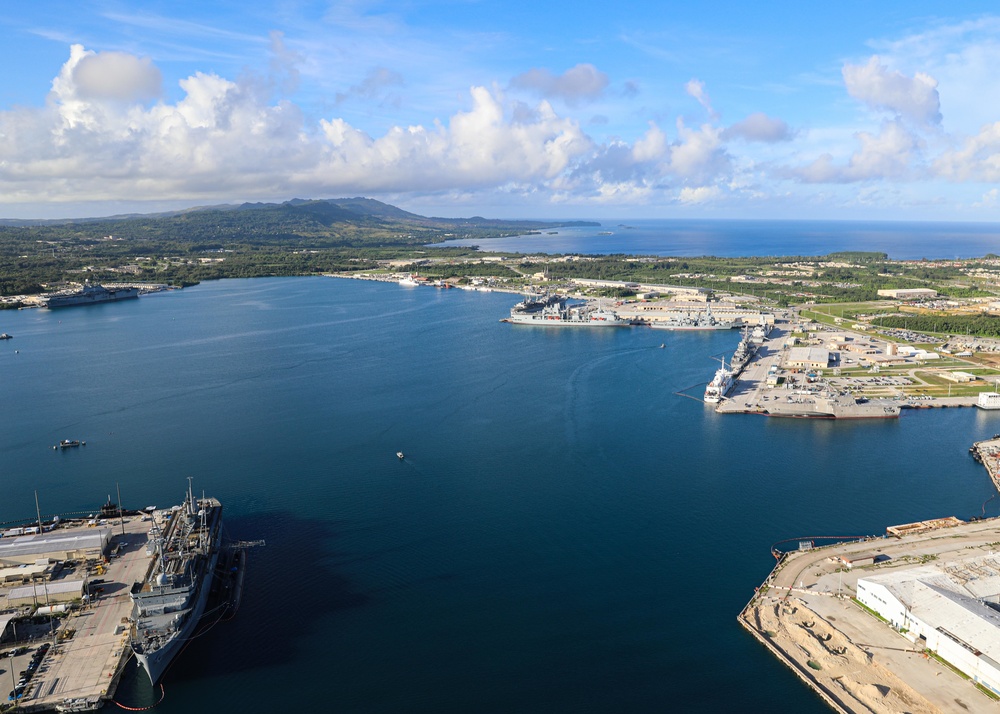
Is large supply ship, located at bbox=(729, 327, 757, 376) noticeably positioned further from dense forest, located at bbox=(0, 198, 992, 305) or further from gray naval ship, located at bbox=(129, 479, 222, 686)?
gray naval ship, located at bbox=(129, 479, 222, 686)

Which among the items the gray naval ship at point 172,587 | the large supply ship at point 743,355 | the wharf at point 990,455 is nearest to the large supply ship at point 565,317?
the large supply ship at point 743,355

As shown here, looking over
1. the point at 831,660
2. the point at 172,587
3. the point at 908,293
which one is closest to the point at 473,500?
the point at 172,587

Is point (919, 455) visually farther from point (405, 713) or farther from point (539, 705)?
point (405, 713)

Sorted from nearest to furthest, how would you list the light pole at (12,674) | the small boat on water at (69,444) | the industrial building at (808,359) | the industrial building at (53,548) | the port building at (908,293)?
the light pole at (12,674) → the industrial building at (53,548) → the small boat on water at (69,444) → the industrial building at (808,359) → the port building at (908,293)

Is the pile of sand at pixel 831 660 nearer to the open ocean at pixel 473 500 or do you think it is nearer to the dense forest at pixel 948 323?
the open ocean at pixel 473 500

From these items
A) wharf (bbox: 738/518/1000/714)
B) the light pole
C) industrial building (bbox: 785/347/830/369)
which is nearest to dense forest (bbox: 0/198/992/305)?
industrial building (bbox: 785/347/830/369)
